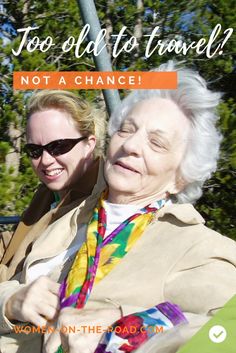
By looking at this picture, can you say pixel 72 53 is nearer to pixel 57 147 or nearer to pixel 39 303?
pixel 57 147

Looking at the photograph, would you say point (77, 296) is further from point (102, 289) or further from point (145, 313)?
point (145, 313)

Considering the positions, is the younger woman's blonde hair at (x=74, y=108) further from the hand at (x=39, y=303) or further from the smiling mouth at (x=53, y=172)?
the hand at (x=39, y=303)

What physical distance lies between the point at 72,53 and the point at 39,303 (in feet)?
4.95

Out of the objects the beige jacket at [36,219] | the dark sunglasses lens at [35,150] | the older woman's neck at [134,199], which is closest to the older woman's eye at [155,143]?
the older woman's neck at [134,199]

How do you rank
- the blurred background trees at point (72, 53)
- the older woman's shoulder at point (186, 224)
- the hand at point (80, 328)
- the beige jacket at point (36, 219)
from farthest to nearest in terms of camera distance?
the blurred background trees at point (72, 53) < the beige jacket at point (36, 219) < the older woman's shoulder at point (186, 224) < the hand at point (80, 328)

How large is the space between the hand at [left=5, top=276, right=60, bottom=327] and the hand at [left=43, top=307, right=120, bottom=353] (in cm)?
3

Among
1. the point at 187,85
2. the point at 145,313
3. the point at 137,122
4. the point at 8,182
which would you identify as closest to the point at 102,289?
the point at 145,313

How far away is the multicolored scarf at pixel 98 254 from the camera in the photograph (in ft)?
3.22

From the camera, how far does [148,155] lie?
1.05 meters

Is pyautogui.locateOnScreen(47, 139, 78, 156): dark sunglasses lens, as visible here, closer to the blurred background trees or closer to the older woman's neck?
the older woman's neck

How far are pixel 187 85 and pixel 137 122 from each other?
13 cm

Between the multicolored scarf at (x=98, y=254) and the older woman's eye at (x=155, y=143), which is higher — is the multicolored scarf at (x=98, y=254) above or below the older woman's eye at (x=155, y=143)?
below

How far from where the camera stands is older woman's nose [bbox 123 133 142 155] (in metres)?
1.05

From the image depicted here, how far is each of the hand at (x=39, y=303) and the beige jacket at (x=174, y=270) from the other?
7 cm
